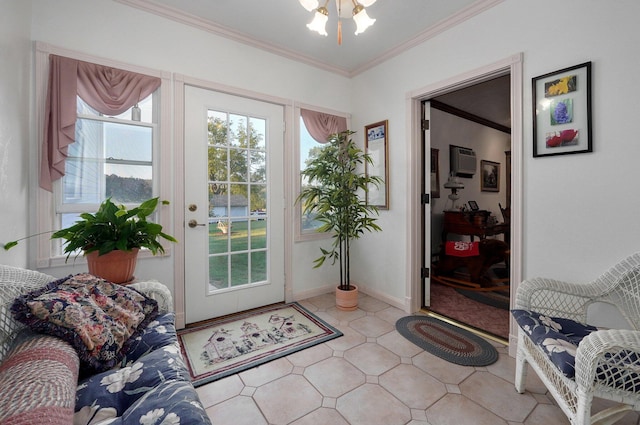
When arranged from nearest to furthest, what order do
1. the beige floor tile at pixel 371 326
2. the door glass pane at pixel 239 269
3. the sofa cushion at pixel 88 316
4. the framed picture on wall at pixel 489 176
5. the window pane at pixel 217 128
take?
the sofa cushion at pixel 88 316 → the beige floor tile at pixel 371 326 → the window pane at pixel 217 128 → the door glass pane at pixel 239 269 → the framed picture on wall at pixel 489 176

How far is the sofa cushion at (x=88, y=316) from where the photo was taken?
1.02 metres

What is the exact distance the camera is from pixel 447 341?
7.36 ft

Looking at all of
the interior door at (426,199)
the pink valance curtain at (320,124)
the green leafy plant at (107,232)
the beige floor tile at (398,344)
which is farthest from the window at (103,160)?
the interior door at (426,199)

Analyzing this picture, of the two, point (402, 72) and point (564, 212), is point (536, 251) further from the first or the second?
point (402, 72)

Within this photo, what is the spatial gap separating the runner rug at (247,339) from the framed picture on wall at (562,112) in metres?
2.07

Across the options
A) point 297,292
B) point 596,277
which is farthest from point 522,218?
point 297,292

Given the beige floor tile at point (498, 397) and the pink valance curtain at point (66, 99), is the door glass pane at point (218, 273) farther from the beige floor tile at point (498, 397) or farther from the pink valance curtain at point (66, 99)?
the beige floor tile at point (498, 397)

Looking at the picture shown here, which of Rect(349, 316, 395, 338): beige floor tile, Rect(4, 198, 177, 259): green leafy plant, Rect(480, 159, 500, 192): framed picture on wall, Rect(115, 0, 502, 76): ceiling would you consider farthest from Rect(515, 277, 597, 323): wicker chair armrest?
Rect(480, 159, 500, 192): framed picture on wall

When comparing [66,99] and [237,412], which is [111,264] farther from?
[66,99]

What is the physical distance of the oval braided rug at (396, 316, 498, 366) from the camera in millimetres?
2008

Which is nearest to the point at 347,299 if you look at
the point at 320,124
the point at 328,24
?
the point at 320,124

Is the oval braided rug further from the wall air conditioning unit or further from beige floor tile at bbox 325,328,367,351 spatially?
the wall air conditioning unit

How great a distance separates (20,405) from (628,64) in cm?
291

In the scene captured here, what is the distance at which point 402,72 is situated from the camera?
283 cm
